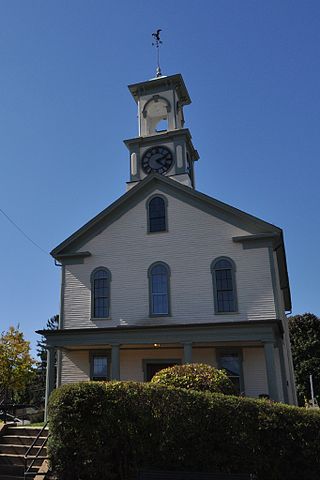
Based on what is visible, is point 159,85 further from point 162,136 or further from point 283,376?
point 283,376

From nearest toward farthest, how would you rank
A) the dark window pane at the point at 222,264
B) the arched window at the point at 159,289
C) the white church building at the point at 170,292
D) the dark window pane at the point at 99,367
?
1. the white church building at the point at 170,292
2. the dark window pane at the point at 222,264
3. the arched window at the point at 159,289
4. the dark window pane at the point at 99,367

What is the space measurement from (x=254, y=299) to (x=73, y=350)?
829cm

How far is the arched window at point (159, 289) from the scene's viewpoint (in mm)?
19125

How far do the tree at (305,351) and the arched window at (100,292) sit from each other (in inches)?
1319

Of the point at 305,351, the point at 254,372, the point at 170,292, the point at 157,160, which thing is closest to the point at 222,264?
the point at 170,292

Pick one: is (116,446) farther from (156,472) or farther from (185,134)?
(185,134)

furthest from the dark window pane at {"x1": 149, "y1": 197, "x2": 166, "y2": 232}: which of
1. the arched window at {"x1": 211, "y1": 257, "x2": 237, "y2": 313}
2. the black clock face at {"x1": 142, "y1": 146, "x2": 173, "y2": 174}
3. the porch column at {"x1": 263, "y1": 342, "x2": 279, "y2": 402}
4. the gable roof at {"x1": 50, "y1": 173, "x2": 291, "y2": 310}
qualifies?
the porch column at {"x1": 263, "y1": 342, "x2": 279, "y2": 402}

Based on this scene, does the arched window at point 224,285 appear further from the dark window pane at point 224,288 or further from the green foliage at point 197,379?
the green foliage at point 197,379

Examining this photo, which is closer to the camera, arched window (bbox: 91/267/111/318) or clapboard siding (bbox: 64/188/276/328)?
clapboard siding (bbox: 64/188/276/328)

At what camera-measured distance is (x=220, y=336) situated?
16.8 metres

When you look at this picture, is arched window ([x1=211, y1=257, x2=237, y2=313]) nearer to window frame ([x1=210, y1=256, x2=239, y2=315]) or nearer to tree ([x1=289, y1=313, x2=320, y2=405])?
window frame ([x1=210, y1=256, x2=239, y2=315])

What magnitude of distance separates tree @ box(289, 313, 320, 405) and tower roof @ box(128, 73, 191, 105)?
103 feet

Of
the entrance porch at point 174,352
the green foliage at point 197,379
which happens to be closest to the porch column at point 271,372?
the entrance porch at point 174,352

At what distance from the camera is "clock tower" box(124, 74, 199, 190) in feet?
81.3
